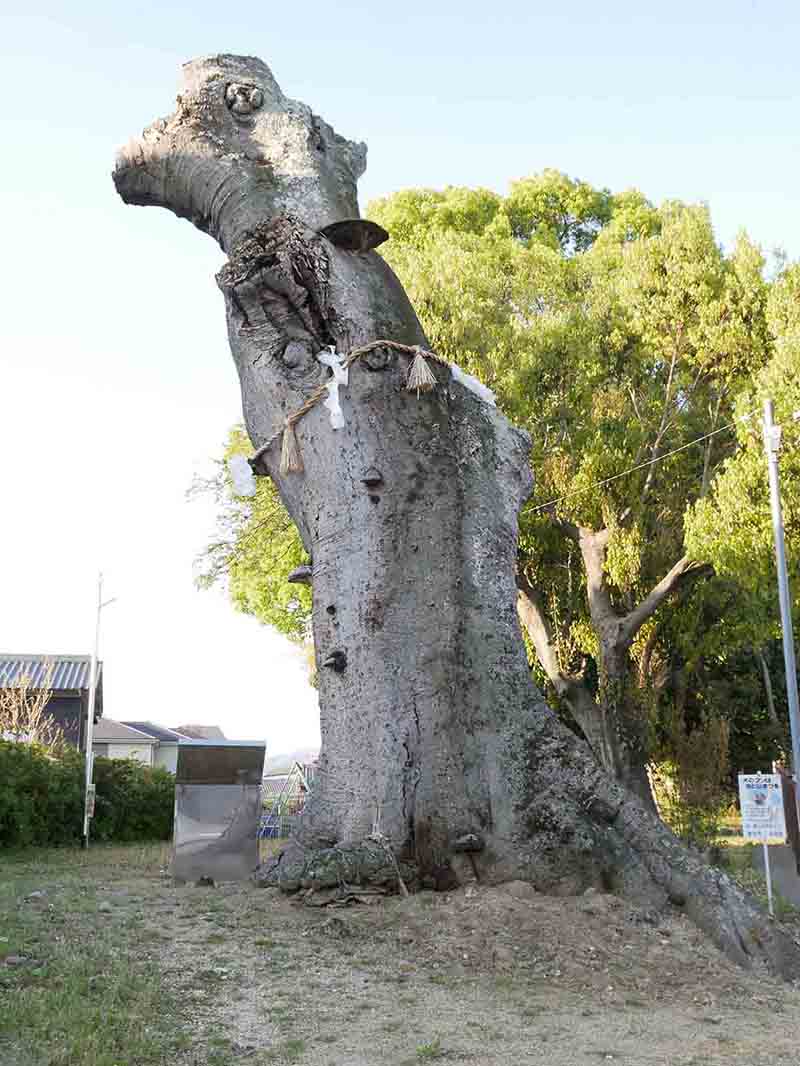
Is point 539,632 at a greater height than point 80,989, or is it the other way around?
point 539,632

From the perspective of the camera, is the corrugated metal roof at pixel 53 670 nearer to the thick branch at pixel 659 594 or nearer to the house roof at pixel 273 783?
the house roof at pixel 273 783

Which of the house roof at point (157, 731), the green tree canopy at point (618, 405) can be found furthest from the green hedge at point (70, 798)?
the house roof at point (157, 731)

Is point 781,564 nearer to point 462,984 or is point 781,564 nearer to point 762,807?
point 762,807

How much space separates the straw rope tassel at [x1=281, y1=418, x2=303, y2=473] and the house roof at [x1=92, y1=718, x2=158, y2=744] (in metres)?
32.4

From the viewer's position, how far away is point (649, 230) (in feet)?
69.8

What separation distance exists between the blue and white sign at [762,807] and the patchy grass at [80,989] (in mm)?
5255

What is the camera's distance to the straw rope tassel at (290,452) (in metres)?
6.86

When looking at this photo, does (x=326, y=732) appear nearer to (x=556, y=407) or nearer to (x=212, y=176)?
(x=212, y=176)

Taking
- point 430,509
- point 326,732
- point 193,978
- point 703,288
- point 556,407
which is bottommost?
point 193,978

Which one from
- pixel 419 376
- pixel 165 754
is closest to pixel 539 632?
pixel 419 376

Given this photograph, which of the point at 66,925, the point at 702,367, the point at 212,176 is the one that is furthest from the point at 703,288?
the point at 66,925

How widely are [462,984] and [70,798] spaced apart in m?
12.0

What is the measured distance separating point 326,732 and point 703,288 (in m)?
11.8

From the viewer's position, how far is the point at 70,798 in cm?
1507
